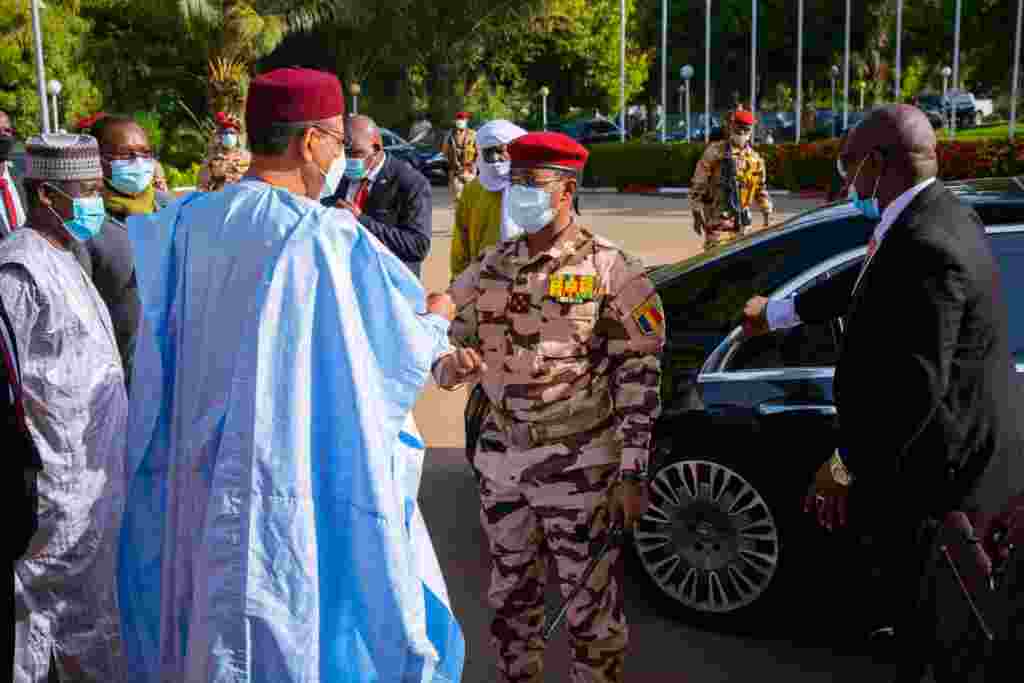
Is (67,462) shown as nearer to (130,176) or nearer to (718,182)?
(130,176)

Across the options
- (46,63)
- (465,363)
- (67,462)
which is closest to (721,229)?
(465,363)

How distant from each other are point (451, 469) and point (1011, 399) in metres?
4.03

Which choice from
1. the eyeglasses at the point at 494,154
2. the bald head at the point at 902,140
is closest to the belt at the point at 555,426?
the bald head at the point at 902,140

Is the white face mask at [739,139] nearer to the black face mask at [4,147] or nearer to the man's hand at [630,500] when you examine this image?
the black face mask at [4,147]

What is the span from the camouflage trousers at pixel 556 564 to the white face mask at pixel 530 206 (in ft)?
2.23

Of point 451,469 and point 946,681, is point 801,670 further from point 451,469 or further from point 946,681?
point 451,469

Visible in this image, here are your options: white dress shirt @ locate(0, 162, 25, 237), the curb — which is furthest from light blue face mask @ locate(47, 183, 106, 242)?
the curb

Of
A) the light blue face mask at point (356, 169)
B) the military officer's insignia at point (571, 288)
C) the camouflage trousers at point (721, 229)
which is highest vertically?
the light blue face mask at point (356, 169)

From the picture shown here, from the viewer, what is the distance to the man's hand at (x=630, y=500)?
12.1 feet

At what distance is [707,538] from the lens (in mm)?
4879

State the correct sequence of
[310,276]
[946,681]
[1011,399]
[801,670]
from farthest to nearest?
[801,670]
[1011,399]
[946,681]
[310,276]

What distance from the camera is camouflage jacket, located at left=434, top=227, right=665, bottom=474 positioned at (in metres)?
3.74

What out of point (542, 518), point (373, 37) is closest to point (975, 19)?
point (373, 37)

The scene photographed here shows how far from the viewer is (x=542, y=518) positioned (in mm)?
3836
